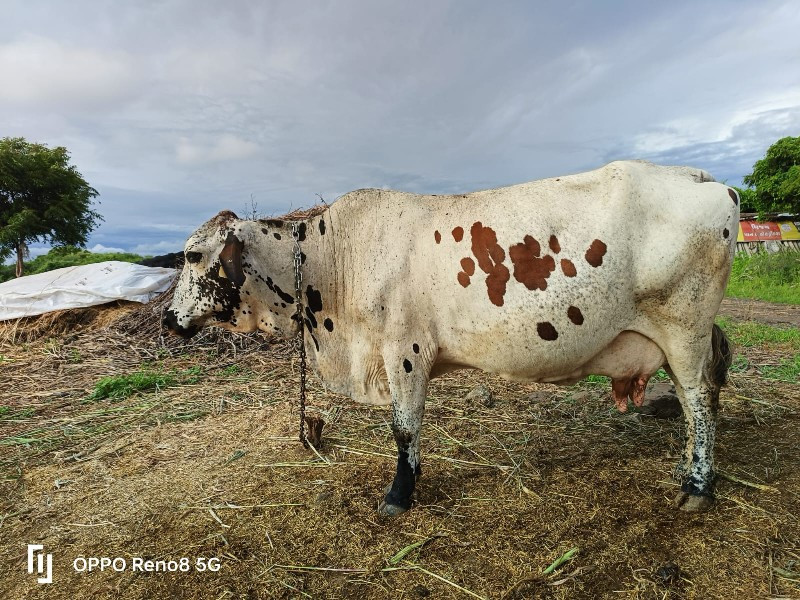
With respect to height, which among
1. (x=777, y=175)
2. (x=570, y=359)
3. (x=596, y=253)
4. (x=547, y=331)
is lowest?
(x=570, y=359)

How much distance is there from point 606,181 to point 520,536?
8.21 ft

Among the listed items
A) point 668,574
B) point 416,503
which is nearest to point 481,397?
point 416,503

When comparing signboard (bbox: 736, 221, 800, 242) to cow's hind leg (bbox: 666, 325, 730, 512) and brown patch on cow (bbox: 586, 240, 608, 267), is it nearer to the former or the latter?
cow's hind leg (bbox: 666, 325, 730, 512)

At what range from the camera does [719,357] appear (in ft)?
12.6

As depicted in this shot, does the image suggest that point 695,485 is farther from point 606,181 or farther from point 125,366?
point 125,366

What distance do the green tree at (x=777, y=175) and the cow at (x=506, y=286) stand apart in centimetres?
3074

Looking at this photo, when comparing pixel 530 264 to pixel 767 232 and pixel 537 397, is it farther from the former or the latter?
pixel 767 232

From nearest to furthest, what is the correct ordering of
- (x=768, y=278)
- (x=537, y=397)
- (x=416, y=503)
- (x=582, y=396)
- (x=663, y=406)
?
(x=416, y=503) < (x=663, y=406) < (x=582, y=396) < (x=537, y=397) < (x=768, y=278)

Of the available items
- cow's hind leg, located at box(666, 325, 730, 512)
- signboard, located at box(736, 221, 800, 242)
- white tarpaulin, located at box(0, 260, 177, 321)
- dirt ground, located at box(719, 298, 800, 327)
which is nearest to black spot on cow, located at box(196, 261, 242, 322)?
cow's hind leg, located at box(666, 325, 730, 512)

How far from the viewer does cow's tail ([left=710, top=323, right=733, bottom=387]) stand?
150 inches

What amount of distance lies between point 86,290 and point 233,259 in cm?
905

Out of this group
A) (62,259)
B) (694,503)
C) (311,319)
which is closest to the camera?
(694,503)

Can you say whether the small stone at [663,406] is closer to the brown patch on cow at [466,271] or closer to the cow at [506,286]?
the cow at [506,286]

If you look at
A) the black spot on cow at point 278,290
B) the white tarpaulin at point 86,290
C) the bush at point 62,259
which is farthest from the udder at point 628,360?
the bush at point 62,259
